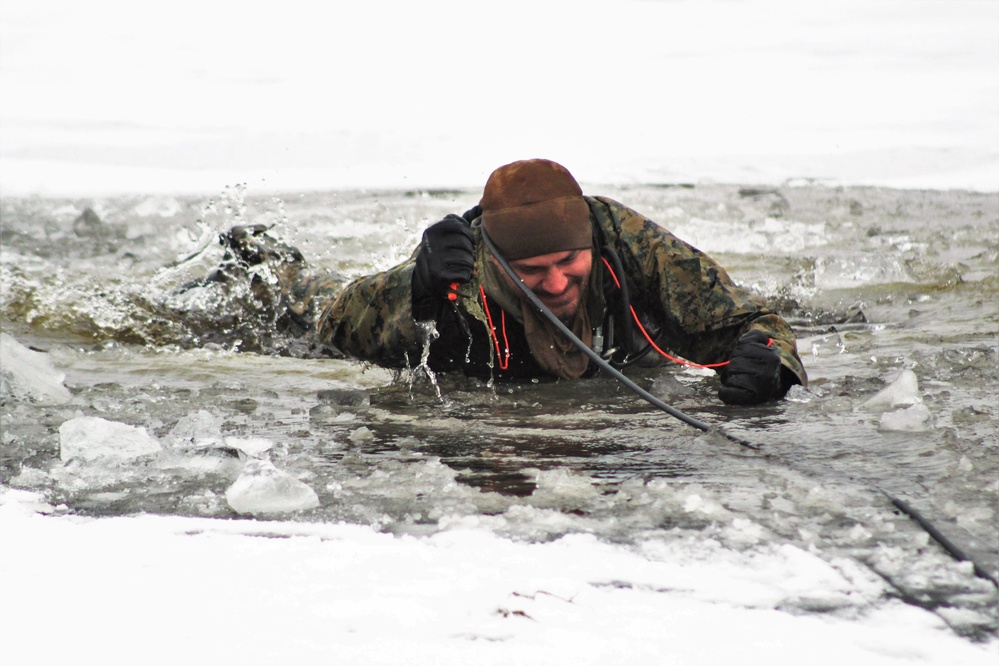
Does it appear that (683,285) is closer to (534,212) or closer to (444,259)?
(534,212)

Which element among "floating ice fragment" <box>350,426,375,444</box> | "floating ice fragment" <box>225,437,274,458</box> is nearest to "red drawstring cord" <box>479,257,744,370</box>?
"floating ice fragment" <box>350,426,375,444</box>

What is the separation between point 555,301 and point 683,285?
0.50 meters

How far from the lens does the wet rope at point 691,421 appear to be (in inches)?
84.9

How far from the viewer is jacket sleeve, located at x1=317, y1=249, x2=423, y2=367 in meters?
A: 3.79

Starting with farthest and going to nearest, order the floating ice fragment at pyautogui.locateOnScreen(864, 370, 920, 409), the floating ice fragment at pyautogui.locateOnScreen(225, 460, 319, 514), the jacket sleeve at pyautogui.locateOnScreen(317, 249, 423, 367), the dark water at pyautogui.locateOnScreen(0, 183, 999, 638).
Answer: the jacket sleeve at pyautogui.locateOnScreen(317, 249, 423, 367) → the floating ice fragment at pyautogui.locateOnScreen(864, 370, 920, 409) → the floating ice fragment at pyautogui.locateOnScreen(225, 460, 319, 514) → the dark water at pyautogui.locateOnScreen(0, 183, 999, 638)

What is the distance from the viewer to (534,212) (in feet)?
11.5

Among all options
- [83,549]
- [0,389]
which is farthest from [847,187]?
[83,549]

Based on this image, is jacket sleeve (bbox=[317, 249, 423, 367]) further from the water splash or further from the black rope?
the black rope

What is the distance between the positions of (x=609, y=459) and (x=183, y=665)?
1416mm

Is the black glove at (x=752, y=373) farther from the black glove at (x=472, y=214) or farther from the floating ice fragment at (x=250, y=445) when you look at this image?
the floating ice fragment at (x=250, y=445)

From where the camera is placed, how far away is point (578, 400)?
3.75m

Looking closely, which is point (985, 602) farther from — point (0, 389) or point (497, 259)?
point (0, 389)

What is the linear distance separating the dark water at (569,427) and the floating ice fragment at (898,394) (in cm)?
1

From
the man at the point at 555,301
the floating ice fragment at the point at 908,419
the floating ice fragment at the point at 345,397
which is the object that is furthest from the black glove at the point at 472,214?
the floating ice fragment at the point at 908,419
